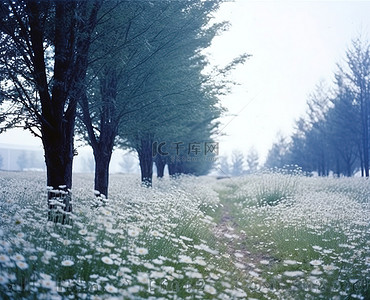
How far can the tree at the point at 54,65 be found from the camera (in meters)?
5.54

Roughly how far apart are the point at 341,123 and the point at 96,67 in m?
20.3

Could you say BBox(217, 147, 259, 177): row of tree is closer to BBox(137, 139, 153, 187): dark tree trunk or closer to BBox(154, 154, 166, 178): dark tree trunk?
BBox(154, 154, 166, 178): dark tree trunk

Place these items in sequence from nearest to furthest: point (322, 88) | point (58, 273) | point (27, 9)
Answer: point (58, 273) → point (27, 9) → point (322, 88)

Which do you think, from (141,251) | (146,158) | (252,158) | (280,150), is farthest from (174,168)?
(252,158)

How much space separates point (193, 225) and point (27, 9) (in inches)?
208

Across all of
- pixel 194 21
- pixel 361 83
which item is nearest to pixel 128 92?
pixel 194 21

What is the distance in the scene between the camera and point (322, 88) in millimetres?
27391

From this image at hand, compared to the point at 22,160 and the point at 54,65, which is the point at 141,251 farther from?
the point at 22,160

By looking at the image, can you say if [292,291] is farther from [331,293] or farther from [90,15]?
[90,15]

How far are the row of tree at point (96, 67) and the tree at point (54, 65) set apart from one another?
18mm

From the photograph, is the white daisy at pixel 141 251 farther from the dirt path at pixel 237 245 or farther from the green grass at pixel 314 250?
the green grass at pixel 314 250

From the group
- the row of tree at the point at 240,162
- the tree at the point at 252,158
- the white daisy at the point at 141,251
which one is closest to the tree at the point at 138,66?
the white daisy at the point at 141,251

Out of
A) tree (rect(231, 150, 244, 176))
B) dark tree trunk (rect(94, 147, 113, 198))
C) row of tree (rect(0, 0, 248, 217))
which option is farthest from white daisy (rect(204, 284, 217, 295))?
tree (rect(231, 150, 244, 176))

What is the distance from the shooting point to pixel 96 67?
7.23 meters
